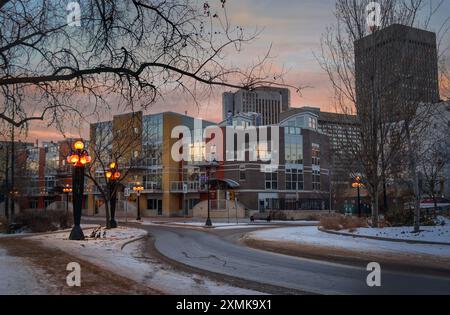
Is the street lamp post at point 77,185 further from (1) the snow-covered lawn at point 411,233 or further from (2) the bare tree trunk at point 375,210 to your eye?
(2) the bare tree trunk at point 375,210

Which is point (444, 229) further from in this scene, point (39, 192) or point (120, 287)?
point (39, 192)

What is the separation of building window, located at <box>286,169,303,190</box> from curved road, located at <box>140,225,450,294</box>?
51.5 m

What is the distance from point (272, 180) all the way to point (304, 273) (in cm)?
5581

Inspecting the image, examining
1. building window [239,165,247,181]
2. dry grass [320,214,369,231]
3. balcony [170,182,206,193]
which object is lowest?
dry grass [320,214,369,231]

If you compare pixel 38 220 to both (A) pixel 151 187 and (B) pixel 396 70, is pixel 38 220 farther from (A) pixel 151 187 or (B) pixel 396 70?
(A) pixel 151 187

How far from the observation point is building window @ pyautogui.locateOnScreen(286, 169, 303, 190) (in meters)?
70.4

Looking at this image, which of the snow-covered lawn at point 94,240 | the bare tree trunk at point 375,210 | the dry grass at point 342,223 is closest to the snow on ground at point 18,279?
the snow-covered lawn at point 94,240

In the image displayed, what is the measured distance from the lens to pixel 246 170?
220 ft

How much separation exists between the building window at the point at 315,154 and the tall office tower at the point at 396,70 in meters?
49.1

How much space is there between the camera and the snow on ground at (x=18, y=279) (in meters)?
8.45

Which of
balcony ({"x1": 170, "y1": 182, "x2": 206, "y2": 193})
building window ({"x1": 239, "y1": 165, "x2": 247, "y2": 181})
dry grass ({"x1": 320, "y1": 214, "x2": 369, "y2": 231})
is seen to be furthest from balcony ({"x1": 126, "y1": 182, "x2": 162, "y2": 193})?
dry grass ({"x1": 320, "y1": 214, "x2": 369, "y2": 231})

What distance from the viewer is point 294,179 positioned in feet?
234

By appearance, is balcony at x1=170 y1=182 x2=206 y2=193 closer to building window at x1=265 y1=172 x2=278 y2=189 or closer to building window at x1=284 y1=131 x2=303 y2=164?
building window at x1=265 y1=172 x2=278 y2=189
